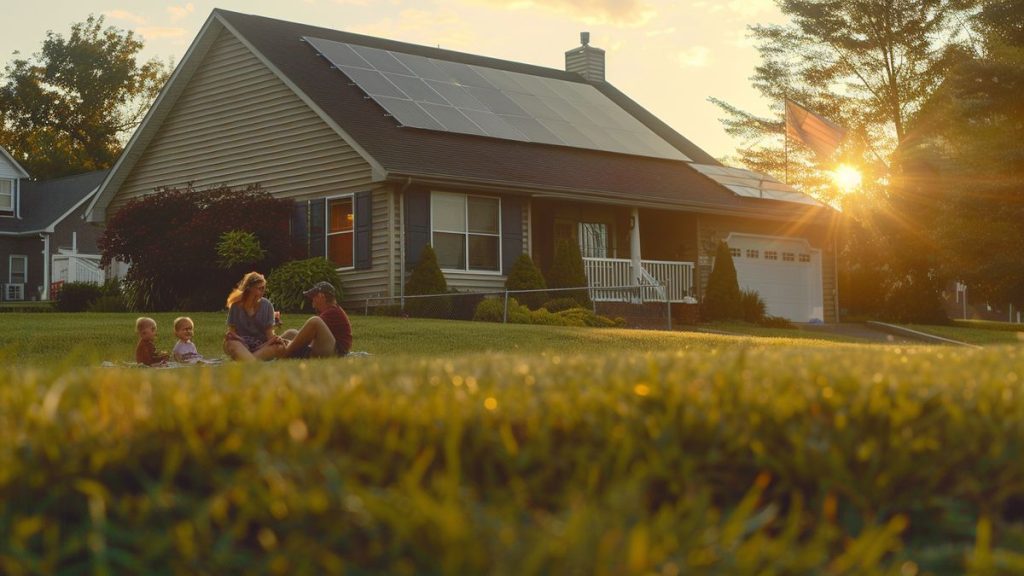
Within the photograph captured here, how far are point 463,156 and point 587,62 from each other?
38.8 feet

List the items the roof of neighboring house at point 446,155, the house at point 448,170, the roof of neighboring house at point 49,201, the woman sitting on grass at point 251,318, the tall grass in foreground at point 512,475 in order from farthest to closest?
the roof of neighboring house at point 49,201
the house at point 448,170
the roof of neighboring house at point 446,155
the woman sitting on grass at point 251,318
the tall grass in foreground at point 512,475

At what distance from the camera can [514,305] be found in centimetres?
2264

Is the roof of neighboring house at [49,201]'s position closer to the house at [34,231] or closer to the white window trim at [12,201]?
the house at [34,231]

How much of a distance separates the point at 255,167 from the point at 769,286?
12755mm

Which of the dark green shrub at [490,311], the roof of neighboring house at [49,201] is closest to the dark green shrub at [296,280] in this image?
the dark green shrub at [490,311]

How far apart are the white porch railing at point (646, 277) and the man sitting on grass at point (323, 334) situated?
11.4m

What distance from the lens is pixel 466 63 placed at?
31844 mm

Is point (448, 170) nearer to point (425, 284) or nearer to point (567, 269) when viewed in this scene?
point (425, 284)

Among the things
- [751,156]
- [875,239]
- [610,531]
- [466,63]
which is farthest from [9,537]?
[751,156]

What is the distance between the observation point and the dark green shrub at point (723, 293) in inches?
1097

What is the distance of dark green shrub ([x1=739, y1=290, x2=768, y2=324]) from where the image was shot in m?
28.4

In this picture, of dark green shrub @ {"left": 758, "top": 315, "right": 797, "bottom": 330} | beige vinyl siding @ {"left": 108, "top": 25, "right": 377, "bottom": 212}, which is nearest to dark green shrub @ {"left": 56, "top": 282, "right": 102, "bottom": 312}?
beige vinyl siding @ {"left": 108, "top": 25, "right": 377, "bottom": 212}

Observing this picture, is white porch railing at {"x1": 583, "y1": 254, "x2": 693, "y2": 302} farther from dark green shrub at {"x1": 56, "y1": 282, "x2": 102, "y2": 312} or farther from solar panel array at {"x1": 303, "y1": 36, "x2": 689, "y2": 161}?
dark green shrub at {"x1": 56, "y1": 282, "x2": 102, "y2": 312}

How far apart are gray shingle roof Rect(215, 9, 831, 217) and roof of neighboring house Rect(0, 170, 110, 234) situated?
19696 millimetres
